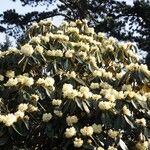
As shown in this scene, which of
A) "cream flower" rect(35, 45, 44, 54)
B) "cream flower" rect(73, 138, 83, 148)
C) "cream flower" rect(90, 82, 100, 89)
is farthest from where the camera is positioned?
"cream flower" rect(35, 45, 44, 54)

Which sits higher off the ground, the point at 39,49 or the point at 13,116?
the point at 39,49

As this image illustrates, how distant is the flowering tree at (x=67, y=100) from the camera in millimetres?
4637

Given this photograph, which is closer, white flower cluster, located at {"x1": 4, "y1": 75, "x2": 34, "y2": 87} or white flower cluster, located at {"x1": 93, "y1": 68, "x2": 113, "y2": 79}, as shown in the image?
white flower cluster, located at {"x1": 4, "y1": 75, "x2": 34, "y2": 87}

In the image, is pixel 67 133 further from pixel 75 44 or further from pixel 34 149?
pixel 75 44

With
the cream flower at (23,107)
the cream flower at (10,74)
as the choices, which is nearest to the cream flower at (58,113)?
the cream flower at (23,107)

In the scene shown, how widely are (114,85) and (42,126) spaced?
3.22ft

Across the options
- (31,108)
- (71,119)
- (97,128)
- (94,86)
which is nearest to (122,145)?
(97,128)

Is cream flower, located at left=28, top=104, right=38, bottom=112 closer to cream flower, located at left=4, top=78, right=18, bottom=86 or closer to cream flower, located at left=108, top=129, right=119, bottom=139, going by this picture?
cream flower, located at left=4, top=78, right=18, bottom=86

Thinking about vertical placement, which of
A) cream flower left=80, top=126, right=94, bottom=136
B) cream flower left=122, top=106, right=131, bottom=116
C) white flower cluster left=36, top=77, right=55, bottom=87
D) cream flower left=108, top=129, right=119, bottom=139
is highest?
white flower cluster left=36, top=77, right=55, bottom=87

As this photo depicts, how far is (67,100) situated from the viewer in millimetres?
4746

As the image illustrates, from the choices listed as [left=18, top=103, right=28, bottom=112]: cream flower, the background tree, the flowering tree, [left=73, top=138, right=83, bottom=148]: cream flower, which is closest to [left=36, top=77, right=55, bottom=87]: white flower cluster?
the flowering tree

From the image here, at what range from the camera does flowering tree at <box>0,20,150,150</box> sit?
15.2 ft

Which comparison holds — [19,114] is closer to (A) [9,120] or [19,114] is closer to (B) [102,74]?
(A) [9,120]

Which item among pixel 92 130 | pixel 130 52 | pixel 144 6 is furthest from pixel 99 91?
pixel 144 6
